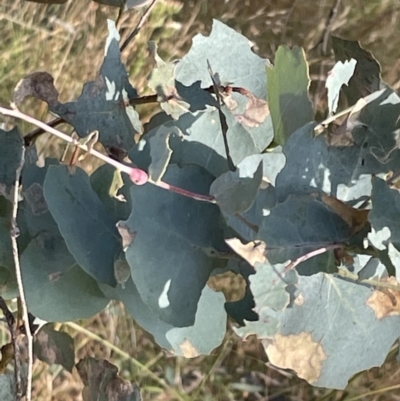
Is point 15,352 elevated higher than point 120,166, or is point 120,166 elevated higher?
point 120,166

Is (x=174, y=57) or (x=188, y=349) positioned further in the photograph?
(x=174, y=57)

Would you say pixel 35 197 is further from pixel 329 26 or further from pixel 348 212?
pixel 329 26

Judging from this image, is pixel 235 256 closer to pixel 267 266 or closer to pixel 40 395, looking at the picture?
pixel 267 266

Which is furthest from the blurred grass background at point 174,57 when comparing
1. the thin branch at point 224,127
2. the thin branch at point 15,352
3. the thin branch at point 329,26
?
the thin branch at point 224,127

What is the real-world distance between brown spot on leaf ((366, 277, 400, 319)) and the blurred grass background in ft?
2.09

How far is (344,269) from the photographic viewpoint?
0.29 metres

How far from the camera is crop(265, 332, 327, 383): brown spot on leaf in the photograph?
0.29 meters

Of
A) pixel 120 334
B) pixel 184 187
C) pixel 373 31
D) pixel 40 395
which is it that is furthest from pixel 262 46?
pixel 184 187

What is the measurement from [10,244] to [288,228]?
16cm

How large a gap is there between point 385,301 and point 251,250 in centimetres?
9

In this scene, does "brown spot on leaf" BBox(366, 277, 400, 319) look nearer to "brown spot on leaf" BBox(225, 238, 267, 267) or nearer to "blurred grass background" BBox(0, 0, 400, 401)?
"brown spot on leaf" BBox(225, 238, 267, 267)

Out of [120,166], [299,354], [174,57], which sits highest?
[120,166]

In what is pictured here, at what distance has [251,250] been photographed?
0.26 m

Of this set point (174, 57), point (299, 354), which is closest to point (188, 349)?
point (299, 354)
